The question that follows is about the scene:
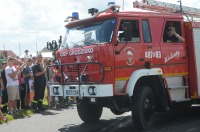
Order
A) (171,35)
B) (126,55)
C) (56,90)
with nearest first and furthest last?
1. (126,55)
2. (56,90)
3. (171,35)

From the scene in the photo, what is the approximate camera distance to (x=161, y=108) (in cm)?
875

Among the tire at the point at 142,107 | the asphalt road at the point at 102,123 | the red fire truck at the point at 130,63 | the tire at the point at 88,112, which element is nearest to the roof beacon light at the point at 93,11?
the red fire truck at the point at 130,63

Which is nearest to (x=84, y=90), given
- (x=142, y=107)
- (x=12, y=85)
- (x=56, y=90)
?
(x=56, y=90)

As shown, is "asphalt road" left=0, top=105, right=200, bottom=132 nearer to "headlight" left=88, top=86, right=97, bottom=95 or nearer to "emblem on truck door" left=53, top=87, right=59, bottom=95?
"emblem on truck door" left=53, top=87, right=59, bottom=95

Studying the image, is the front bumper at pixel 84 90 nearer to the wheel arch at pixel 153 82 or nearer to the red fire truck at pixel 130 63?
the red fire truck at pixel 130 63

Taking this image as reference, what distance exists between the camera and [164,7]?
10203mm

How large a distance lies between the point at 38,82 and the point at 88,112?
118 inches

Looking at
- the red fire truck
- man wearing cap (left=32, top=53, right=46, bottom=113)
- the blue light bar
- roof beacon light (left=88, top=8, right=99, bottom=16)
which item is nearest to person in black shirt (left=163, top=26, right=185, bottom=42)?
the red fire truck

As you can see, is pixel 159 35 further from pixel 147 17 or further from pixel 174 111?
pixel 174 111

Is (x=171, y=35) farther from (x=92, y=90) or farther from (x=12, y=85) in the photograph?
(x=12, y=85)

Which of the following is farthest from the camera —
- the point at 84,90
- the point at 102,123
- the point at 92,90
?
the point at 102,123

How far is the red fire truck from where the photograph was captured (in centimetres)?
784

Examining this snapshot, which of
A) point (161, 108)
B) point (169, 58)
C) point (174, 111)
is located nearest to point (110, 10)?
point (169, 58)

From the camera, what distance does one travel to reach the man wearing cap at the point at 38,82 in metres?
11.8
